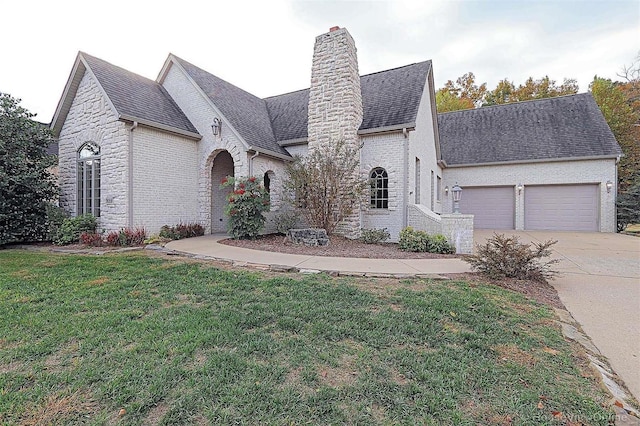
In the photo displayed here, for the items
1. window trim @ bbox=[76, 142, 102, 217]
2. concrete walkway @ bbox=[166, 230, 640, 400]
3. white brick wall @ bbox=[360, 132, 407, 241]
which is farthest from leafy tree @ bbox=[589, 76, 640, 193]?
window trim @ bbox=[76, 142, 102, 217]

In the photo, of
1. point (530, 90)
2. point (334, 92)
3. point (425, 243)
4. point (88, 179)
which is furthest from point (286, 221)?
point (530, 90)

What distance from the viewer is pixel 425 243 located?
8391mm

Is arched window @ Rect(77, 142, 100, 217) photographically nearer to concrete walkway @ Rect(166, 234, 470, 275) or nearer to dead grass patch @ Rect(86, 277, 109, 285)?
concrete walkway @ Rect(166, 234, 470, 275)

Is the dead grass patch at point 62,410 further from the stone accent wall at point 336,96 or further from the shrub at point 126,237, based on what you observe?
the stone accent wall at point 336,96

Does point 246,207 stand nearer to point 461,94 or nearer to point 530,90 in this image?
point 461,94

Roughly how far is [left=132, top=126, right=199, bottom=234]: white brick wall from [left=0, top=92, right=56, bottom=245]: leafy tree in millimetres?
3318

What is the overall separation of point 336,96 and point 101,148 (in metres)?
8.08

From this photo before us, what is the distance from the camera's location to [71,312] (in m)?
3.71

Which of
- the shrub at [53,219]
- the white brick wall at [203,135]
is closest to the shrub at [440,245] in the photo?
the white brick wall at [203,135]

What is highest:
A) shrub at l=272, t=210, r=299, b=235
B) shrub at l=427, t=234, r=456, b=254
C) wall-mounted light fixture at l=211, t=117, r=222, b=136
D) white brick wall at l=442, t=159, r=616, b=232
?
wall-mounted light fixture at l=211, t=117, r=222, b=136

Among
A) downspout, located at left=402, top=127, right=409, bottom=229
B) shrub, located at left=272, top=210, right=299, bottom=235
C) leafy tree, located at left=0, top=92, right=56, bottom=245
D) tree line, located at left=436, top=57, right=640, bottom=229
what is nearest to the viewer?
leafy tree, located at left=0, top=92, right=56, bottom=245

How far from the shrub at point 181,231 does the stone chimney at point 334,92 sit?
205 inches

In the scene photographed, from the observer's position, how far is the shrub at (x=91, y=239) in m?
8.89

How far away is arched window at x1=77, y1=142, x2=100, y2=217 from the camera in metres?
A: 10.1
